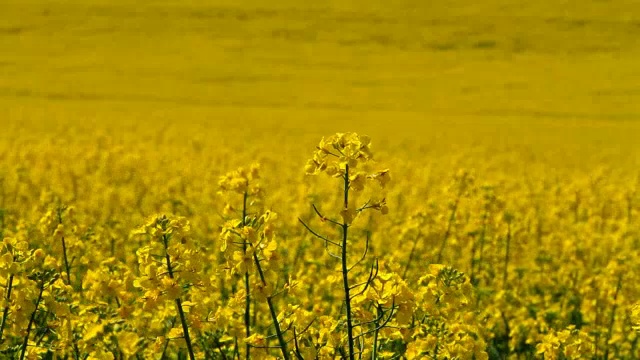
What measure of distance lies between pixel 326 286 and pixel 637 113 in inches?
687

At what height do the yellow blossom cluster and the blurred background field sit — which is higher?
the blurred background field

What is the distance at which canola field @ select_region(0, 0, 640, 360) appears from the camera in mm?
2334

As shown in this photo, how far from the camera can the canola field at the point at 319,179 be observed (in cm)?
233

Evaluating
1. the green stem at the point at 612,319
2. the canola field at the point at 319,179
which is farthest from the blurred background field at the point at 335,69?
the green stem at the point at 612,319

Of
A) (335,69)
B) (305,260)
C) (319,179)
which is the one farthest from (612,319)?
(335,69)

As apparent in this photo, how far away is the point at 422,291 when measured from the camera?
2.42 m

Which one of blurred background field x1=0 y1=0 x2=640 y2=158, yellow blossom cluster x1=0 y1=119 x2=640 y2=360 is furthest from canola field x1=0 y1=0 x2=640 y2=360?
blurred background field x1=0 y1=0 x2=640 y2=158

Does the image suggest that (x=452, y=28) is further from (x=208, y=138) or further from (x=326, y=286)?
(x=326, y=286)

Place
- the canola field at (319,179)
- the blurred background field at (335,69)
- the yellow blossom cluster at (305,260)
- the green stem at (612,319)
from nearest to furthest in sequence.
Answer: the yellow blossom cluster at (305,260), the canola field at (319,179), the green stem at (612,319), the blurred background field at (335,69)

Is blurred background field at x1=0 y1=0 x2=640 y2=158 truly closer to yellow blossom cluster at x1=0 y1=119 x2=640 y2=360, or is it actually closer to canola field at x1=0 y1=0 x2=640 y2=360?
canola field at x1=0 y1=0 x2=640 y2=360

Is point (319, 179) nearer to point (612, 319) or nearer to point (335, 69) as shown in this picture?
point (612, 319)

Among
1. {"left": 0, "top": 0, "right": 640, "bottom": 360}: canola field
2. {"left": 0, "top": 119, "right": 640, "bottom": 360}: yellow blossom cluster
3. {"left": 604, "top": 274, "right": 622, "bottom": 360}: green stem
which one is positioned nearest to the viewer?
{"left": 0, "top": 119, "right": 640, "bottom": 360}: yellow blossom cluster

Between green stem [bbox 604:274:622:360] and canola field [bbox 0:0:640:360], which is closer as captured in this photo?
canola field [bbox 0:0:640:360]

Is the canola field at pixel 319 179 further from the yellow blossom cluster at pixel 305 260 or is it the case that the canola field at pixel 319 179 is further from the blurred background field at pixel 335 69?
the blurred background field at pixel 335 69
